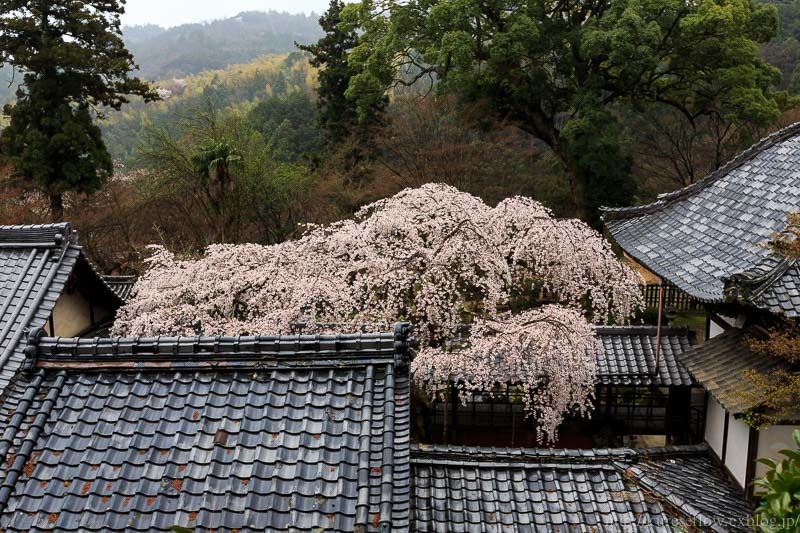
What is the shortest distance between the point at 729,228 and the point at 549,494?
5.96 metres

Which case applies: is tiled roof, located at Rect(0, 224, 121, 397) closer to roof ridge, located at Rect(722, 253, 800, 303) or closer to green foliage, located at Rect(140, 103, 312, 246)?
roof ridge, located at Rect(722, 253, 800, 303)

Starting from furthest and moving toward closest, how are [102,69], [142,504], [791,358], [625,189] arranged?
1. [625,189]
2. [102,69]
3. [791,358]
4. [142,504]

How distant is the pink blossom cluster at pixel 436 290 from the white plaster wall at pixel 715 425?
194cm

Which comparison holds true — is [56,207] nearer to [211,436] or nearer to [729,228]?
[211,436]

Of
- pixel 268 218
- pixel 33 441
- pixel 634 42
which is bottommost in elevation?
pixel 268 218

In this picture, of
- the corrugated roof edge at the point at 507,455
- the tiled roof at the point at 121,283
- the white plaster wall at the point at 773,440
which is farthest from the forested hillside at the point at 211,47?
the white plaster wall at the point at 773,440

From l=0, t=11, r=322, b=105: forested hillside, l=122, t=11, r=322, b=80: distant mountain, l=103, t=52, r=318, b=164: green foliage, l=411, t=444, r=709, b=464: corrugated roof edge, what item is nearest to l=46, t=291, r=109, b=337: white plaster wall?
l=411, t=444, r=709, b=464: corrugated roof edge

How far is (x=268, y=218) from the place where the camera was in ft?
92.4

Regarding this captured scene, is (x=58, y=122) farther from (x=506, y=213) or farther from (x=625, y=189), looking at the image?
A: (x=625, y=189)

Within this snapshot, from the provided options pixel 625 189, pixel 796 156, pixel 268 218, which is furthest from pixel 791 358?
pixel 268 218

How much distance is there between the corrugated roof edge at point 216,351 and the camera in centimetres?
587

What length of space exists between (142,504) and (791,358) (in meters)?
7.26

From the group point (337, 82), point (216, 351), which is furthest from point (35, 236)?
point (337, 82)

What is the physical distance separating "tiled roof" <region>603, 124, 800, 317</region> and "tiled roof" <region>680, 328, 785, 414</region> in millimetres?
1017
